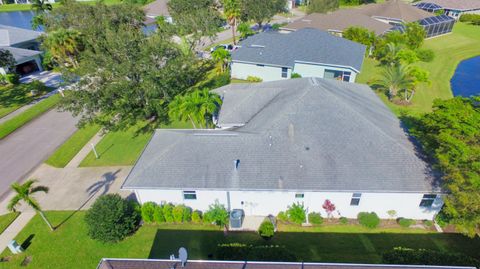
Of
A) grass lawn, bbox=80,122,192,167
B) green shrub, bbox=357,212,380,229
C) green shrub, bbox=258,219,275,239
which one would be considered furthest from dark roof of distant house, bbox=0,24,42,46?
green shrub, bbox=357,212,380,229

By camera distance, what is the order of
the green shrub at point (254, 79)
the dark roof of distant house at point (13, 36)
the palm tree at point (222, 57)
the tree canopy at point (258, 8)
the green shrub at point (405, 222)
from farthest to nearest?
the tree canopy at point (258, 8)
the dark roof of distant house at point (13, 36)
the green shrub at point (254, 79)
the palm tree at point (222, 57)
the green shrub at point (405, 222)

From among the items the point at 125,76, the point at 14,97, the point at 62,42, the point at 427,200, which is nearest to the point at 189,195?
the point at 125,76

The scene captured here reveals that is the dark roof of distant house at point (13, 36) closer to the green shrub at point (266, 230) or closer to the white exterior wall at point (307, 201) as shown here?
the white exterior wall at point (307, 201)

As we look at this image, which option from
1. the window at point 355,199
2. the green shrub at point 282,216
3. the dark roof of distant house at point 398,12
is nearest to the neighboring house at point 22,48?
the green shrub at point 282,216

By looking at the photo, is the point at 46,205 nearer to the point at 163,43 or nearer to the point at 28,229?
the point at 28,229

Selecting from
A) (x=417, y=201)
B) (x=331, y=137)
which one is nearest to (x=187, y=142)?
(x=331, y=137)

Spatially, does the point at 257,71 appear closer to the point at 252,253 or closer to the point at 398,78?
the point at 398,78

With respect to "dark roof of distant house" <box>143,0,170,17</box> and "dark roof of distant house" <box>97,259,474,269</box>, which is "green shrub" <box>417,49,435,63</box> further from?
"dark roof of distant house" <box>143,0,170,17</box>
